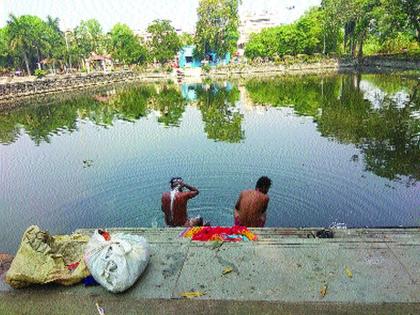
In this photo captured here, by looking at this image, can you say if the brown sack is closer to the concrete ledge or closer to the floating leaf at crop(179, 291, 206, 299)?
the concrete ledge

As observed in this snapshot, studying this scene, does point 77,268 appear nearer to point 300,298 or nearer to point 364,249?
point 300,298

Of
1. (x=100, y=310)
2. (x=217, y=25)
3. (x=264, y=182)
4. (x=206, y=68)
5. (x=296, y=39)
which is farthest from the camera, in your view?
(x=296, y=39)

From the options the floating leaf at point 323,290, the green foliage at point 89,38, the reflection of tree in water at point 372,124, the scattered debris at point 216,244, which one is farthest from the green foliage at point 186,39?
the floating leaf at point 323,290

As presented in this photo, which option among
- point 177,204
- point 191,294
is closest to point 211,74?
point 177,204

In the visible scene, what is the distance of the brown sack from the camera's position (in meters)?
3.65

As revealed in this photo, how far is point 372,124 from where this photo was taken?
16344 mm

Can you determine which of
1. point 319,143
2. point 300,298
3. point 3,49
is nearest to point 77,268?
point 300,298

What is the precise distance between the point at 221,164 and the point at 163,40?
58.2 m

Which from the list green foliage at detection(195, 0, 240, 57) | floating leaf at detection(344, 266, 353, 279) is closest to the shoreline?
green foliage at detection(195, 0, 240, 57)

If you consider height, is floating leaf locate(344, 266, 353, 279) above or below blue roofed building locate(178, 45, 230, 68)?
below

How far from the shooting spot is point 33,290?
145 inches

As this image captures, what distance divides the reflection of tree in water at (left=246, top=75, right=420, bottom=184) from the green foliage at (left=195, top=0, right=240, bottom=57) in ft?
122

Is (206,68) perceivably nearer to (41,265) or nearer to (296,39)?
(296,39)

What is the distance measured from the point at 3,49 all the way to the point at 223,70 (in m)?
41.6
